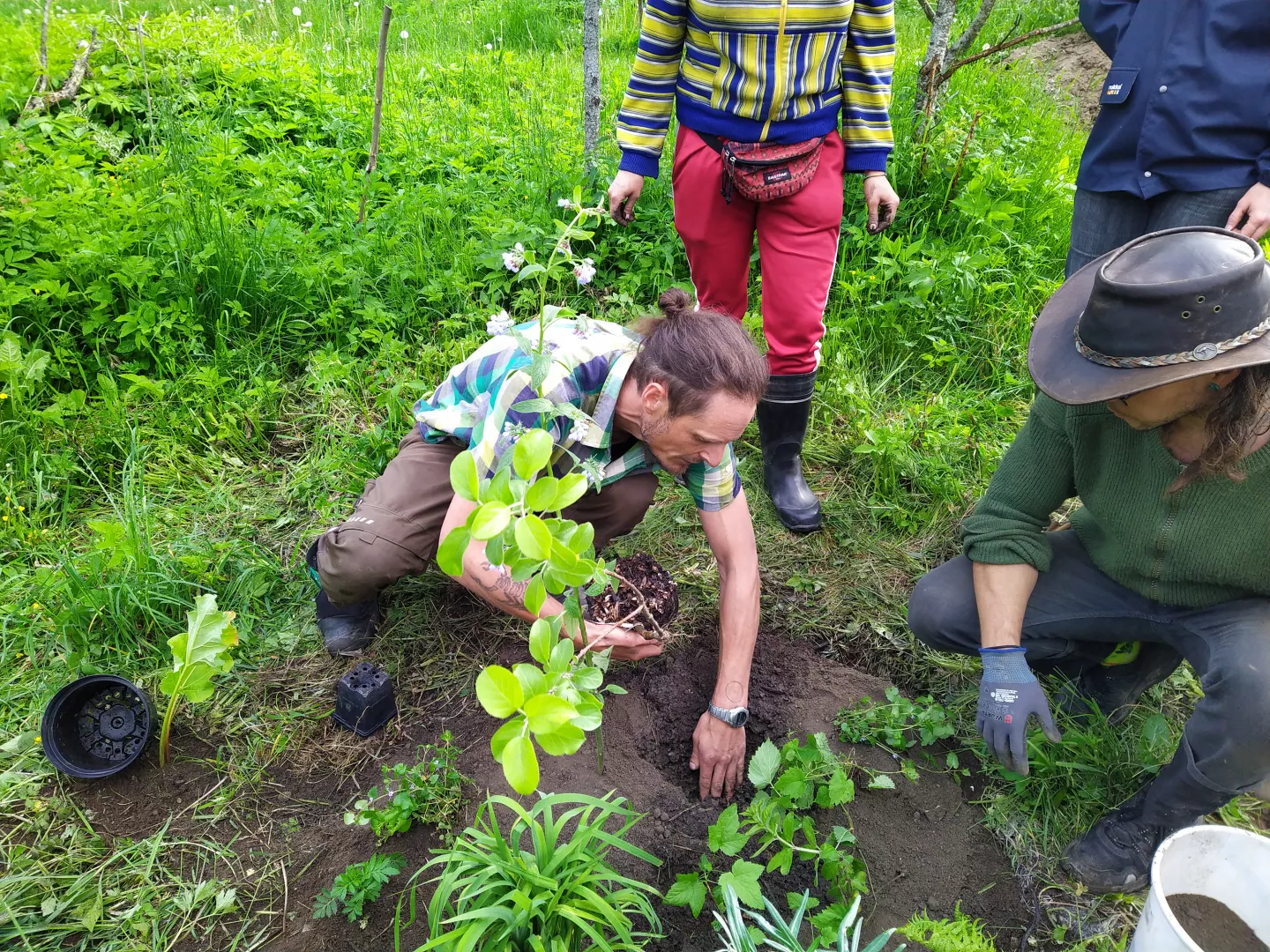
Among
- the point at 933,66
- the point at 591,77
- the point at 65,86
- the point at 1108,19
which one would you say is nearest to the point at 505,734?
the point at 1108,19

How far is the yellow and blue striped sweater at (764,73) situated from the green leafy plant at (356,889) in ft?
6.98

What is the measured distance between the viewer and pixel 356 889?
1779 millimetres

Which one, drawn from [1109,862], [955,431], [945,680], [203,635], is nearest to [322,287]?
[203,635]

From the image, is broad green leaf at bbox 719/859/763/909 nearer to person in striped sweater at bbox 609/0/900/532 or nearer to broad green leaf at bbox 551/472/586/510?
broad green leaf at bbox 551/472/586/510

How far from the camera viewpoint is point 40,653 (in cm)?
232

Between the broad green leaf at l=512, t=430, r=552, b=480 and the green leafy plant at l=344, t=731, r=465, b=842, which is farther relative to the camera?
the green leafy plant at l=344, t=731, r=465, b=842

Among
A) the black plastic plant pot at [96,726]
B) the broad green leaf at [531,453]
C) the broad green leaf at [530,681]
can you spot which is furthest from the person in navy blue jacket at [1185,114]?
the black plastic plant pot at [96,726]

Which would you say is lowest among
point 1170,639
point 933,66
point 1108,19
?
point 1170,639

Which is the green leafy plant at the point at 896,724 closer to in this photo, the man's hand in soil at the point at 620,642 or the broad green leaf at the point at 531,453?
the man's hand in soil at the point at 620,642

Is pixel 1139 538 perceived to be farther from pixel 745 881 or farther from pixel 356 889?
pixel 356 889

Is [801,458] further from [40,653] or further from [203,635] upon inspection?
[40,653]

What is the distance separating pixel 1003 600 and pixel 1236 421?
0.66 m

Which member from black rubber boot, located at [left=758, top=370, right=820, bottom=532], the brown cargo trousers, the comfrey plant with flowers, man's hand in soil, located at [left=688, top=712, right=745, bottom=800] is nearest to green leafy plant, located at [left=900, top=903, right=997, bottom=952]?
man's hand in soil, located at [left=688, top=712, right=745, bottom=800]

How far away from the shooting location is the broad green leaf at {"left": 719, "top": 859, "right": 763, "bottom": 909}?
151cm
